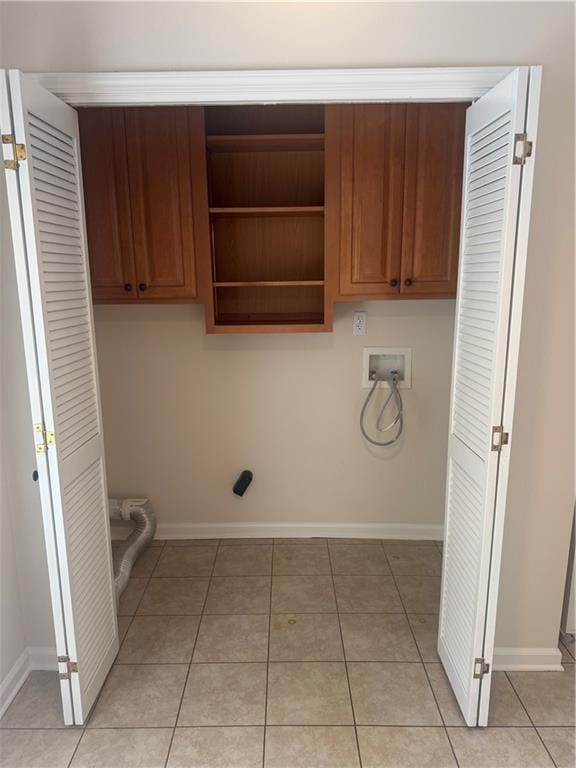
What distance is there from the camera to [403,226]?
7.95 feet

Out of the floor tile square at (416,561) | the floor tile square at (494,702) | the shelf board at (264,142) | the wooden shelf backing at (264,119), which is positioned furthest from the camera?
the floor tile square at (416,561)

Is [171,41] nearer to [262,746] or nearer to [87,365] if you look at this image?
[87,365]

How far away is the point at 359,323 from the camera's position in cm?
287

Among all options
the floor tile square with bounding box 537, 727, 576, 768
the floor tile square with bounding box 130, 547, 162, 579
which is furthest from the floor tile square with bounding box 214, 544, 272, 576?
the floor tile square with bounding box 537, 727, 576, 768

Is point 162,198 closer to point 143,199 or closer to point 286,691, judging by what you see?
point 143,199

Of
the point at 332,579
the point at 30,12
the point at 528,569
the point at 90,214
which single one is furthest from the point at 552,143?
the point at 332,579

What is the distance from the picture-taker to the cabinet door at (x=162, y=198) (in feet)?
7.77

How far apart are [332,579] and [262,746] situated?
1053 mm

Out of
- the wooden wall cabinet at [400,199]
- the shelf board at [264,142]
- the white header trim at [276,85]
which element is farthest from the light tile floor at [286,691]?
the shelf board at [264,142]

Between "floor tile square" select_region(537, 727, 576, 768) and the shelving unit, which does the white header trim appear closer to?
the shelving unit

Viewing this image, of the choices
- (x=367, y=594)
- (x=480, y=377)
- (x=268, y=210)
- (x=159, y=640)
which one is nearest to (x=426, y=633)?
(x=367, y=594)

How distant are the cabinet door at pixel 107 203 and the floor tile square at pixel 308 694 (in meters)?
Result: 1.87

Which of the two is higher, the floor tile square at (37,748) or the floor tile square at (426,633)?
the floor tile square at (426,633)

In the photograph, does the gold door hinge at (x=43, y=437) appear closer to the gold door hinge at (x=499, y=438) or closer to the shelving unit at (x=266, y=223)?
the shelving unit at (x=266, y=223)
